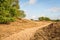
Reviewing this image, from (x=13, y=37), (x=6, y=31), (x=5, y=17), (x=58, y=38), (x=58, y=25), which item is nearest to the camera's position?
(x=58, y=38)

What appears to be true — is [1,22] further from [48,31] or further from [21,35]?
[48,31]

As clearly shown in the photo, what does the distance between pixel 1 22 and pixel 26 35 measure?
6414 mm

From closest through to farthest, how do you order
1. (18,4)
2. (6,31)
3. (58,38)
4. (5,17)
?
(58,38), (6,31), (5,17), (18,4)

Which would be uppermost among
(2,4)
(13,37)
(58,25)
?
(2,4)

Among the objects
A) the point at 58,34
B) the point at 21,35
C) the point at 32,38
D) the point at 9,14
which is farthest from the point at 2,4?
the point at 58,34

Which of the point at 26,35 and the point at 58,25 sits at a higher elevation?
the point at 58,25

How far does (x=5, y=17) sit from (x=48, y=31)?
25.3ft

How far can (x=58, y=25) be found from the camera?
13852 mm

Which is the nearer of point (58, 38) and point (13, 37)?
point (58, 38)

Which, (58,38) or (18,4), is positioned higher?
(18,4)

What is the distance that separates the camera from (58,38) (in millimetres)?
12055

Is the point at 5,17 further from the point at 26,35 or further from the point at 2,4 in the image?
the point at 26,35

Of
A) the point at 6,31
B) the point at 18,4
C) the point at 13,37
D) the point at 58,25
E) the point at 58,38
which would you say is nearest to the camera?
the point at 58,38

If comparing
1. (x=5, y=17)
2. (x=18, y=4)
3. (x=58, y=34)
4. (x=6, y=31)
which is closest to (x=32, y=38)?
(x=58, y=34)
